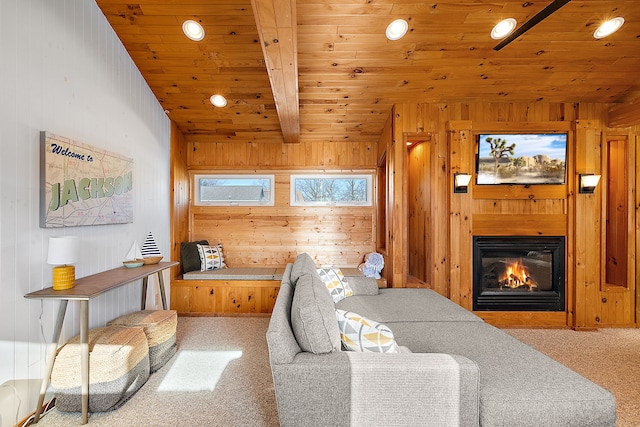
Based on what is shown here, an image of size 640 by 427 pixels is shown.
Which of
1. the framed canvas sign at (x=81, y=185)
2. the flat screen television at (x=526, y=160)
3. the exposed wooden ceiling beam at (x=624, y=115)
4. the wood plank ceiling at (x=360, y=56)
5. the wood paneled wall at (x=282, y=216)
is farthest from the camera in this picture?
the wood paneled wall at (x=282, y=216)

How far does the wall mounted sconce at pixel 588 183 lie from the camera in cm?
335

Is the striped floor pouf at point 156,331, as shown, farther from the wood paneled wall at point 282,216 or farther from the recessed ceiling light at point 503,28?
the recessed ceiling light at point 503,28

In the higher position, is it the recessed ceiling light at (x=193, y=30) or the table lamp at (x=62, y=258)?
the recessed ceiling light at (x=193, y=30)

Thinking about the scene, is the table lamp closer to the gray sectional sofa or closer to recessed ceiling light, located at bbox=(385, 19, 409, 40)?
the gray sectional sofa

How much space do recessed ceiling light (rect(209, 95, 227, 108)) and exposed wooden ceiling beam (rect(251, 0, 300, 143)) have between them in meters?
0.84

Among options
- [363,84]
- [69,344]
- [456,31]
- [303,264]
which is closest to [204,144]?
[363,84]

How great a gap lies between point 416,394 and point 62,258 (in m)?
2.20

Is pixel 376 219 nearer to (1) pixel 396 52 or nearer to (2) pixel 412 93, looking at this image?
(2) pixel 412 93

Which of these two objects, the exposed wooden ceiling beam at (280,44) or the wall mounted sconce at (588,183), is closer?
the exposed wooden ceiling beam at (280,44)

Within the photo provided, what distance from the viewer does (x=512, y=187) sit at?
3.48 metres

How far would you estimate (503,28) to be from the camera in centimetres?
253

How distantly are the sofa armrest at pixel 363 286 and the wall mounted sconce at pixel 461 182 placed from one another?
1.40 metres

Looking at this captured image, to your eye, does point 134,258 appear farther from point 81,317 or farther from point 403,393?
point 403,393

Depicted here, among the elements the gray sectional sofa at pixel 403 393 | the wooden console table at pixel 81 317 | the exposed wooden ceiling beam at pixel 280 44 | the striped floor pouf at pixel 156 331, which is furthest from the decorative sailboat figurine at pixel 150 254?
the gray sectional sofa at pixel 403 393
